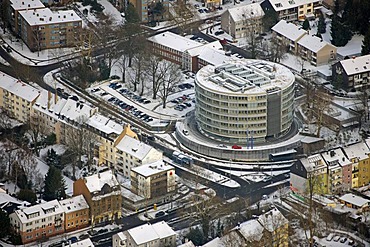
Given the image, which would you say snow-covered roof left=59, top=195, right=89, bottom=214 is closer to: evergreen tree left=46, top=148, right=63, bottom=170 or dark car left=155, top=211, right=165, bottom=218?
dark car left=155, top=211, right=165, bottom=218

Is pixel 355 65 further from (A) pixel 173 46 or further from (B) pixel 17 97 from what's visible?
(B) pixel 17 97

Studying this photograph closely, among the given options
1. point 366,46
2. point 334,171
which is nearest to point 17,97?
point 334,171

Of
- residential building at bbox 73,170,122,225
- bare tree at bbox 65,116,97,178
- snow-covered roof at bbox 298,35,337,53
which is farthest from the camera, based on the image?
snow-covered roof at bbox 298,35,337,53

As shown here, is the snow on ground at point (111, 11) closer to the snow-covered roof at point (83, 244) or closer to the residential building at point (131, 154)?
the residential building at point (131, 154)

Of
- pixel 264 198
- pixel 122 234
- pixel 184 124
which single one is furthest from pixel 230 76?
pixel 122 234

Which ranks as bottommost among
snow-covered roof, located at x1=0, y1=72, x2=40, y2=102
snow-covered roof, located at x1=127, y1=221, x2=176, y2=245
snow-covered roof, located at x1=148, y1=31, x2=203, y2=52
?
snow-covered roof, located at x1=127, y1=221, x2=176, y2=245

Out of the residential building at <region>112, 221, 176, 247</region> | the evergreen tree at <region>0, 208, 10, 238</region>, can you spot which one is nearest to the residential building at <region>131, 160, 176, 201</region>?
the residential building at <region>112, 221, 176, 247</region>

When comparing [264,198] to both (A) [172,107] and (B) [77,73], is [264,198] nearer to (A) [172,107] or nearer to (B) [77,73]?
(A) [172,107]
